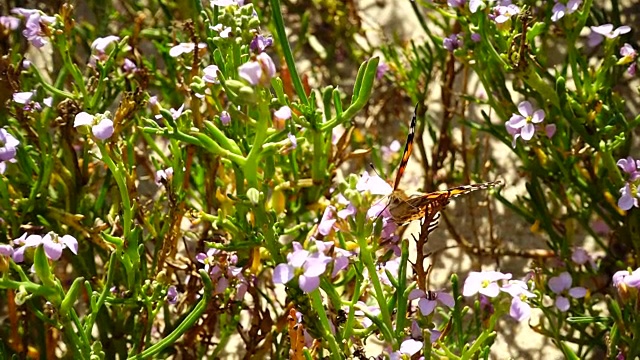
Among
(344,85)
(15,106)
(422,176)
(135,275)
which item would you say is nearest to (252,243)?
(135,275)

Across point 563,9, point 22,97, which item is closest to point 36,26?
point 22,97

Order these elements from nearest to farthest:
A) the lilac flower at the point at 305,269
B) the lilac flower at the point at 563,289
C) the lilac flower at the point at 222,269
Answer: the lilac flower at the point at 305,269 < the lilac flower at the point at 222,269 < the lilac flower at the point at 563,289

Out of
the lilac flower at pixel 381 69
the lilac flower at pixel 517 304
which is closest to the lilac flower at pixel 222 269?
the lilac flower at pixel 517 304

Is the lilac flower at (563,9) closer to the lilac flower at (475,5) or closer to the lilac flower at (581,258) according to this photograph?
the lilac flower at (475,5)

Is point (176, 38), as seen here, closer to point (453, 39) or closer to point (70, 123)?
point (70, 123)

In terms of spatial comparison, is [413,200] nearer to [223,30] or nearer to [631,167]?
[223,30]

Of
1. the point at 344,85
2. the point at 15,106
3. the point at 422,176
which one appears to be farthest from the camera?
the point at 344,85

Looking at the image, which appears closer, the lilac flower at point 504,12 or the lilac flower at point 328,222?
the lilac flower at point 328,222
